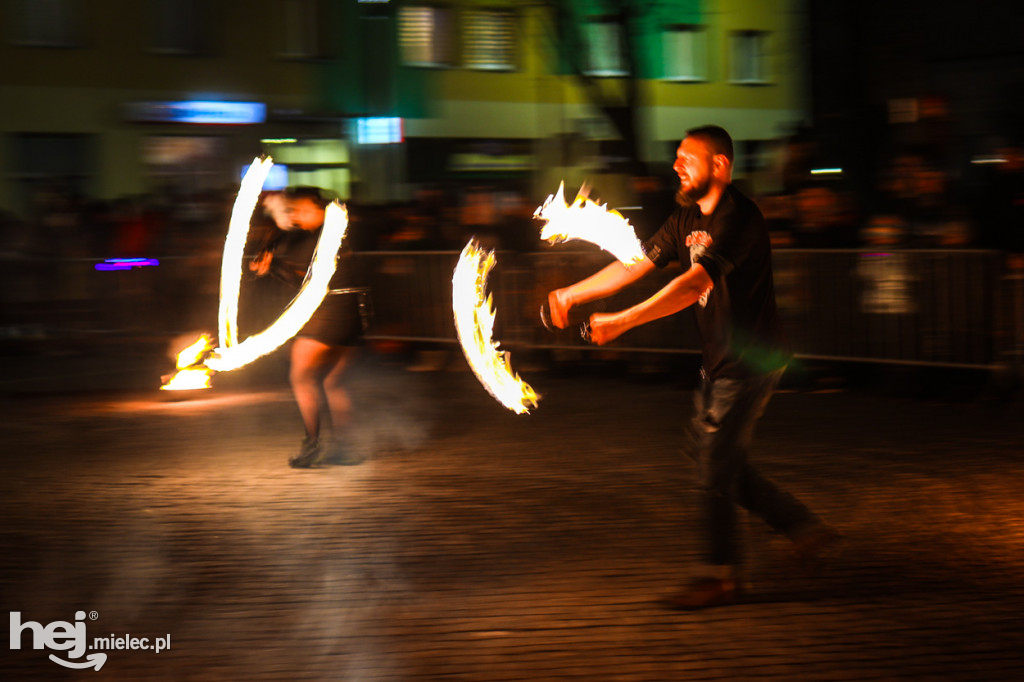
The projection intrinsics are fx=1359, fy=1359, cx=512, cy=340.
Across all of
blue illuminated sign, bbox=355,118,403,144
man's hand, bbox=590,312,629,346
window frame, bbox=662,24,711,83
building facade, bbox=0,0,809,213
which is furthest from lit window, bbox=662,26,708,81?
man's hand, bbox=590,312,629,346

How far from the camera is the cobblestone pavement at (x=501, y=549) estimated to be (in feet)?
16.9

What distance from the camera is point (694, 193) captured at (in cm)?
571

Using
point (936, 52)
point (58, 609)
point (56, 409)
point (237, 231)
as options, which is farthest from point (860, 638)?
point (936, 52)

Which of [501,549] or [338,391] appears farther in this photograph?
[338,391]

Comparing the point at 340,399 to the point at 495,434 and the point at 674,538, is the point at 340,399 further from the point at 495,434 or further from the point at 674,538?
the point at 674,538

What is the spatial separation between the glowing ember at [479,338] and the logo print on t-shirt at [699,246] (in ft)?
6.27

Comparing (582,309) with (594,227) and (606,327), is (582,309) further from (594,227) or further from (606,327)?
(606,327)

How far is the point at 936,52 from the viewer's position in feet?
79.6

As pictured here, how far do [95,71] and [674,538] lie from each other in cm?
2515

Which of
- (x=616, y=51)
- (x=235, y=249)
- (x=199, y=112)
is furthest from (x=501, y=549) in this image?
(x=199, y=112)

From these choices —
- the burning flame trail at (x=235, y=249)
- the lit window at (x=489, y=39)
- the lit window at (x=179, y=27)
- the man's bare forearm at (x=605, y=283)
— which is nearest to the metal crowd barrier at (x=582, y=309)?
the burning flame trail at (x=235, y=249)

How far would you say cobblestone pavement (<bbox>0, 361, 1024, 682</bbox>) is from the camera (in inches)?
203

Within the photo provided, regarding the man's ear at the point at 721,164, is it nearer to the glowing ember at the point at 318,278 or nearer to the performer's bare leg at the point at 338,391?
the glowing ember at the point at 318,278

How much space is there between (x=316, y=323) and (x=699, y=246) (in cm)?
437
